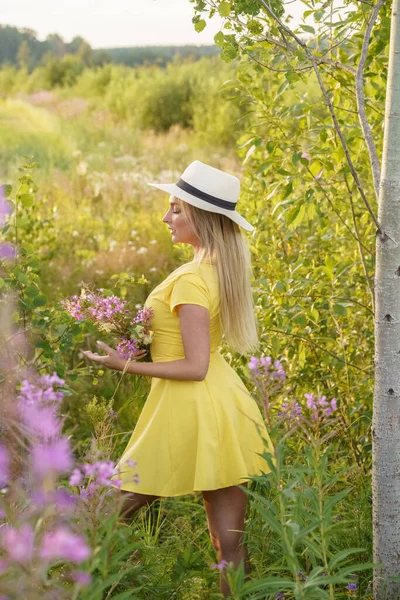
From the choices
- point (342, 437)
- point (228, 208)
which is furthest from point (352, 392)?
point (228, 208)

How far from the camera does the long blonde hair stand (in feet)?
8.47

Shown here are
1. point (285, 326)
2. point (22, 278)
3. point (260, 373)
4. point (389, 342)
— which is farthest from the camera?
point (285, 326)

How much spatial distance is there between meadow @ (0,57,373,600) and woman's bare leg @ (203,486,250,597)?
10 cm

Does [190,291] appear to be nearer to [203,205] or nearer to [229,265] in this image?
[229,265]

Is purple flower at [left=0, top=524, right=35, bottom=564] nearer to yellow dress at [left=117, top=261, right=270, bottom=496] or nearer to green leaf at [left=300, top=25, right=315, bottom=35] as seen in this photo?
yellow dress at [left=117, top=261, right=270, bottom=496]

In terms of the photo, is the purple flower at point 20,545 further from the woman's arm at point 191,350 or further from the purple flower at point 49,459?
the woman's arm at point 191,350

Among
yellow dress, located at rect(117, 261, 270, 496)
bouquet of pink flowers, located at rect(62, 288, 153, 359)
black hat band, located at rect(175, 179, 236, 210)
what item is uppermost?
black hat band, located at rect(175, 179, 236, 210)

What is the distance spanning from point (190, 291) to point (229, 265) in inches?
8.2

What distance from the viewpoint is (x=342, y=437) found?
3652mm

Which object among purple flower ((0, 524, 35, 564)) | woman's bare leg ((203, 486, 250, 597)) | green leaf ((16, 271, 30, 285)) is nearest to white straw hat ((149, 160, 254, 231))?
green leaf ((16, 271, 30, 285))

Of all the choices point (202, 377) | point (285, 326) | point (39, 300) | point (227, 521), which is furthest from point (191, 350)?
point (285, 326)

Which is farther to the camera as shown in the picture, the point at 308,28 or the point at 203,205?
the point at 308,28

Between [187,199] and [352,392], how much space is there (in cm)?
149

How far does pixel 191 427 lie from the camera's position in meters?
2.50
